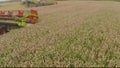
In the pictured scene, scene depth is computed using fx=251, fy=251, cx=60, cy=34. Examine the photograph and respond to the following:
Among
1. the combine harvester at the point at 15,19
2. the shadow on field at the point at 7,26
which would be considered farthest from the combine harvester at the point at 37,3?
the shadow on field at the point at 7,26

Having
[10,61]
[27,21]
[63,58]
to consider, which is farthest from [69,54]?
[27,21]

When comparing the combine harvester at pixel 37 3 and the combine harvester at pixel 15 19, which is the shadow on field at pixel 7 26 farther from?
the combine harvester at pixel 37 3

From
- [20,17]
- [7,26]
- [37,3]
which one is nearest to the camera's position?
[7,26]

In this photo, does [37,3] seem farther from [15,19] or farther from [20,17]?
[15,19]

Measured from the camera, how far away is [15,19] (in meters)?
21.5

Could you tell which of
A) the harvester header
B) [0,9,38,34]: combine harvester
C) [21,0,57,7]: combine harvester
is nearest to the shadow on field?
[0,9,38,34]: combine harvester

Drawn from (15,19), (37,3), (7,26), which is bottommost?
(37,3)

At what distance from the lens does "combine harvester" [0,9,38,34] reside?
21.2m

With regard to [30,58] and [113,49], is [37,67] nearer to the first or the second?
[30,58]

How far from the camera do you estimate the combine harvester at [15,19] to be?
21219mm

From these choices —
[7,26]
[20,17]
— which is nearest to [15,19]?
[20,17]

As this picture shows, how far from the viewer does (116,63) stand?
21.5ft

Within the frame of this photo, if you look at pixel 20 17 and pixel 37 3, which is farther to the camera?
pixel 37 3

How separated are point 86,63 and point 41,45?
126 inches
